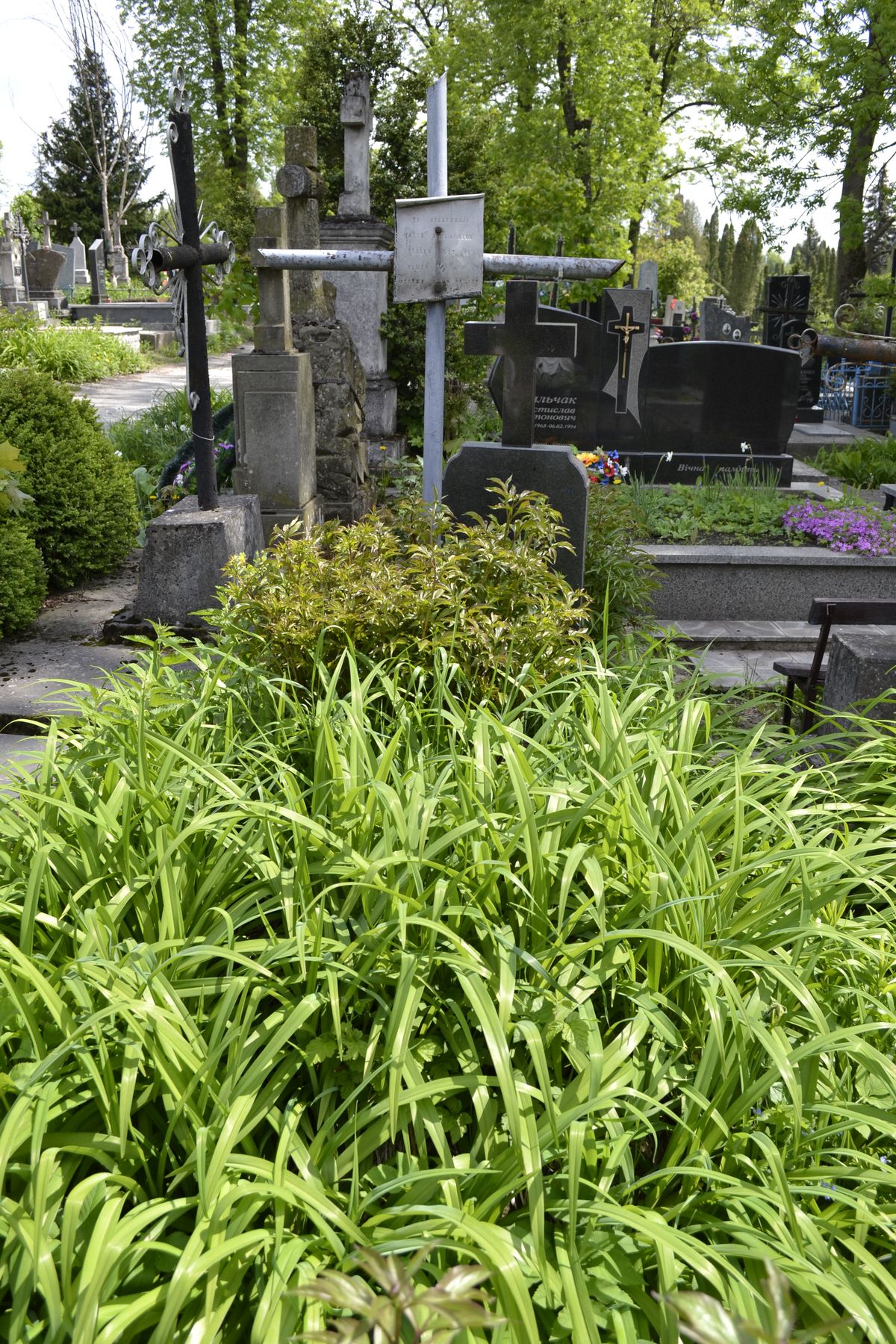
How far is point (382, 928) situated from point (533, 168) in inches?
618

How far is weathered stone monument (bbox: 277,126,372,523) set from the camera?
7867 millimetres

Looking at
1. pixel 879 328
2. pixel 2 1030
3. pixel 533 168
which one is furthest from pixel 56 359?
pixel 2 1030

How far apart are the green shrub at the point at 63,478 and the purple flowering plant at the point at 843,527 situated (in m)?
4.50

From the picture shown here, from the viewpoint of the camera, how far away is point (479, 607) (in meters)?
3.34

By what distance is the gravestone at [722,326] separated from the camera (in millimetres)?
16750

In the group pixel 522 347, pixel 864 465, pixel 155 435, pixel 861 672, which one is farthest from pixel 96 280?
pixel 861 672

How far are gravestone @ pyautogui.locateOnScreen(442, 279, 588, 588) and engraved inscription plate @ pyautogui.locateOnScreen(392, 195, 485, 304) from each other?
11.3 inches

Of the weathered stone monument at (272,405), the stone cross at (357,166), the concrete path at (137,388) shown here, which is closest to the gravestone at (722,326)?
the stone cross at (357,166)

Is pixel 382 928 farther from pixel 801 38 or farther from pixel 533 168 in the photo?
pixel 801 38

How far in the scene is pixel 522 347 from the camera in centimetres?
469

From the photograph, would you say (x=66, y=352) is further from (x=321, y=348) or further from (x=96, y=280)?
(x=96, y=280)

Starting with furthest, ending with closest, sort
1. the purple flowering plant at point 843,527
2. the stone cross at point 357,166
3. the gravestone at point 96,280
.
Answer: the gravestone at point 96,280 < the stone cross at point 357,166 < the purple flowering plant at point 843,527

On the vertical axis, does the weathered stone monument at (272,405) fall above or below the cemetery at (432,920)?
above

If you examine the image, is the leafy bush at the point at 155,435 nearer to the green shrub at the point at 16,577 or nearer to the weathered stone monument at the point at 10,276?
the green shrub at the point at 16,577
